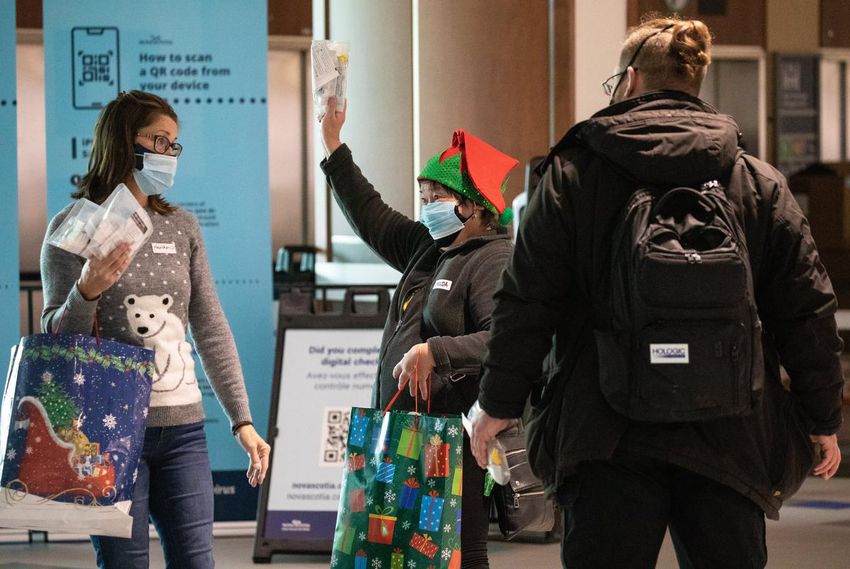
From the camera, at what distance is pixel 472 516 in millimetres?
2879

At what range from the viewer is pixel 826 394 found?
2.26m

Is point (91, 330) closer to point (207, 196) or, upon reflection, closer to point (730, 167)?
point (730, 167)

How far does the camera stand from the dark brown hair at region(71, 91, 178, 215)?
2.73 metres

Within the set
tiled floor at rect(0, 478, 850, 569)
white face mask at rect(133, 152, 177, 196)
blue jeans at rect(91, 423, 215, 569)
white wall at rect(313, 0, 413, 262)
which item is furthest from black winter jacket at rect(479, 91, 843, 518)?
white wall at rect(313, 0, 413, 262)

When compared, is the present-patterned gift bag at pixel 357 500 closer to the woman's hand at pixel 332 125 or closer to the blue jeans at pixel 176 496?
the blue jeans at pixel 176 496

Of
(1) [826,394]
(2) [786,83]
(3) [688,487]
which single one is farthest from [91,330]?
(2) [786,83]

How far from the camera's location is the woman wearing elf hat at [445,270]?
2.84 m

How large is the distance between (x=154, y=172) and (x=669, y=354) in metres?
1.27

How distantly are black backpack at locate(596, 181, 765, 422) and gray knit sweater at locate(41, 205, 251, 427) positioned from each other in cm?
103

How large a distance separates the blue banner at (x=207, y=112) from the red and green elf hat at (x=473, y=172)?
206cm

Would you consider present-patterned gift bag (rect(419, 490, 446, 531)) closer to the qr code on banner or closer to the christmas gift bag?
the christmas gift bag

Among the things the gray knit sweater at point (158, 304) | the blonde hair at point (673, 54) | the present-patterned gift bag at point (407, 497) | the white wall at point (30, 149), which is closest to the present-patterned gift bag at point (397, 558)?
the present-patterned gift bag at point (407, 497)

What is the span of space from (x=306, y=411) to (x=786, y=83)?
422 centimetres

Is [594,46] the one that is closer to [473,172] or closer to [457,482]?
[473,172]
